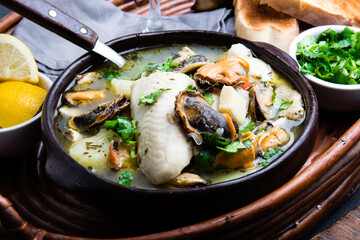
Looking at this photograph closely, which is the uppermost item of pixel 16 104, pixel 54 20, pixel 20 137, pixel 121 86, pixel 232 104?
pixel 54 20

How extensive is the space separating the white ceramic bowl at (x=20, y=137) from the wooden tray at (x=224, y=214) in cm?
8

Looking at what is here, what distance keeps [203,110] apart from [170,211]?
410 millimetres

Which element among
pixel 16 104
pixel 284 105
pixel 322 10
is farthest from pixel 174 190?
pixel 322 10

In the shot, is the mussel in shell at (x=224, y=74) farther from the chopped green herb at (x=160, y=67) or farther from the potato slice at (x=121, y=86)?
the potato slice at (x=121, y=86)

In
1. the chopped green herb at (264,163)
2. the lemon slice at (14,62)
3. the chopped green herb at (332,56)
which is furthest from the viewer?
the chopped green herb at (332,56)

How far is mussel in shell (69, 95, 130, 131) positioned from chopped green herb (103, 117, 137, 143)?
0.12ft

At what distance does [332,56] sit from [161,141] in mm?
1366

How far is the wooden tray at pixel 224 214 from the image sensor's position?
153cm

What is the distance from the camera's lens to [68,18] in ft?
6.64

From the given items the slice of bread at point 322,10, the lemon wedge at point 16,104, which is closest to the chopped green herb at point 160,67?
the lemon wedge at point 16,104

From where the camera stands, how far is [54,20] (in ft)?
6.50

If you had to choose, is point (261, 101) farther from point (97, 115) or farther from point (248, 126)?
point (97, 115)

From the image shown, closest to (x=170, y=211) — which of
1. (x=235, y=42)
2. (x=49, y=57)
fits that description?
(x=235, y=42)

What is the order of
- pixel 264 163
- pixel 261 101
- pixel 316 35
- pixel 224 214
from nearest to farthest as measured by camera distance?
pixel 224 214
pixel 264 163
pixel 261 101
pixel 316 35
